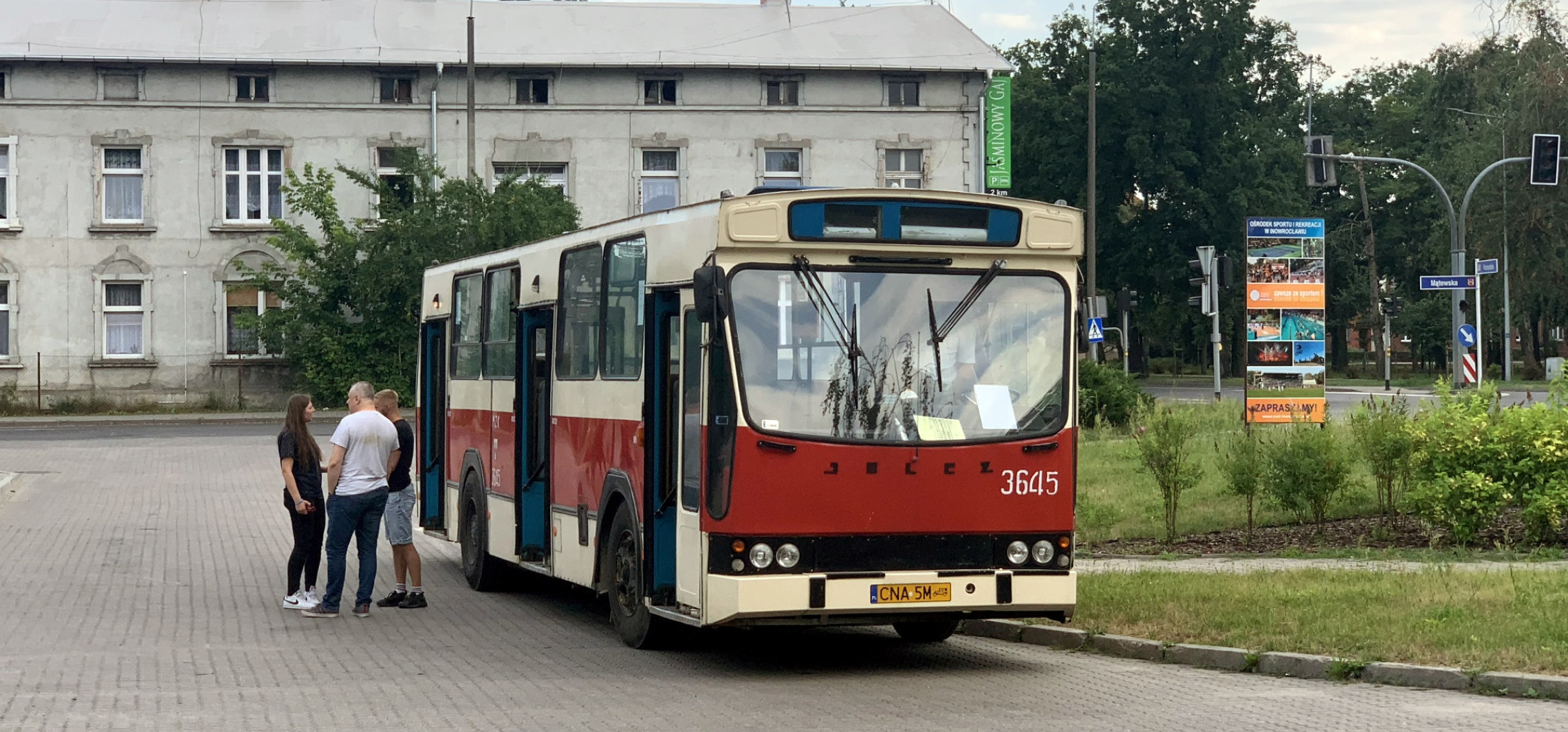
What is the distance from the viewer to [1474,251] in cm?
6706

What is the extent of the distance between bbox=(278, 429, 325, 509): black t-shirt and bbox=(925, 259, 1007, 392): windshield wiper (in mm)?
5607

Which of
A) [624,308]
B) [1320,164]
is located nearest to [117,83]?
[1320,164]

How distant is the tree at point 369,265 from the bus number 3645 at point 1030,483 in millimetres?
35691

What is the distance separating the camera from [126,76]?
48.0 m

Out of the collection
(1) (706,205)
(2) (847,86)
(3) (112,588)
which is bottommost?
(3) (112,588)

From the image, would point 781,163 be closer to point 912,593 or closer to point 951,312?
point 951,312

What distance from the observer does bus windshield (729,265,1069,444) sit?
10.3 meters

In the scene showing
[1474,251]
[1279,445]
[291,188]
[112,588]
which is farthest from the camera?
[1474,251]

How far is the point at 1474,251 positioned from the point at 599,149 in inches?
1355

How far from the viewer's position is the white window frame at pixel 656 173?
50156 millimetres

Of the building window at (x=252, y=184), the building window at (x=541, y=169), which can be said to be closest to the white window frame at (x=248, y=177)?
the building window at (x=252, y=184)

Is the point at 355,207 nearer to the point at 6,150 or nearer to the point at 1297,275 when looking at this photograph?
the point at 6,150

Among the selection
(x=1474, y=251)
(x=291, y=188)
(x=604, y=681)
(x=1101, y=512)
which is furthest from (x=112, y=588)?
(x=1474, y=251)

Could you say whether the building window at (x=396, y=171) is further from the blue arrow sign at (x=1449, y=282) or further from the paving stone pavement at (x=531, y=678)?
the paving stone pavement at (x=531, y=678)
